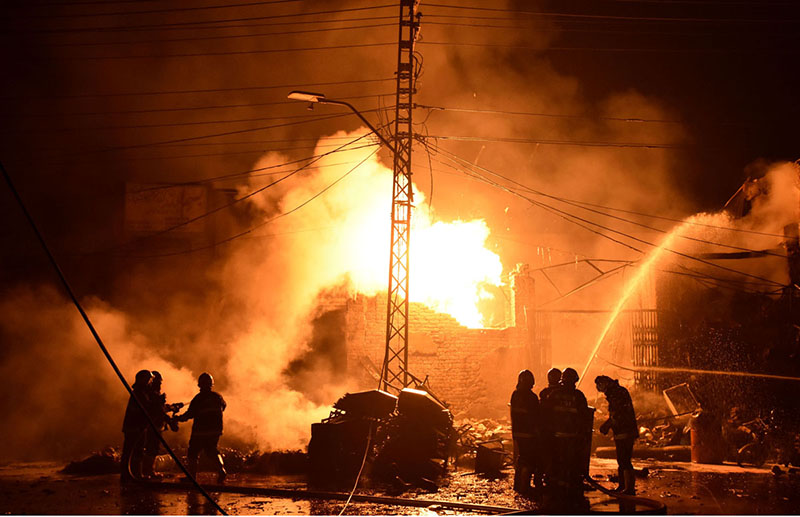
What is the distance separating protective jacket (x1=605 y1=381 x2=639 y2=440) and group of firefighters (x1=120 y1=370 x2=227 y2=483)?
6335 mm

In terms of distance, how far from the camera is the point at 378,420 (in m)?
12.7

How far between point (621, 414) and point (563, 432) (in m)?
1.18

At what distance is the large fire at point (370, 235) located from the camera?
22016mm

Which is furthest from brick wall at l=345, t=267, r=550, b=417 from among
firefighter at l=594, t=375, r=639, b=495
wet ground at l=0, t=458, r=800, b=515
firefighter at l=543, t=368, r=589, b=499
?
firefighter at l=543, t=368, r=589, b=499

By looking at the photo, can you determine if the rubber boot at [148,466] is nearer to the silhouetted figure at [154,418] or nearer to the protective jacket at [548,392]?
the silhouetted figure at [154,418]

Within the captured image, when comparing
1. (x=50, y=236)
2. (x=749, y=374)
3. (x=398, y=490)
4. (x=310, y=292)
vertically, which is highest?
(x=50, y=236)

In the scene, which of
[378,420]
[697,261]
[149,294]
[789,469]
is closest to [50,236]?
[149,294]

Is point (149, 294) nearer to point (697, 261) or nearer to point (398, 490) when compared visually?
point (398, 490)

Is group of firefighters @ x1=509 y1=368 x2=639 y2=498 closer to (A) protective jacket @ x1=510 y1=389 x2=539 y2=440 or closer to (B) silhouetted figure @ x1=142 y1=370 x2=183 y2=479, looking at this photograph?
(A) protective jacket @ x1=510 y1=389 x2=539 y2=440

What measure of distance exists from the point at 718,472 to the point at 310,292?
45.7 ft

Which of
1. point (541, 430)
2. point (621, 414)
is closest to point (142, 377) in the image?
point (541, 430)

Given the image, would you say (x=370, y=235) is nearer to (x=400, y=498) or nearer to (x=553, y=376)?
(x=553, y=376)

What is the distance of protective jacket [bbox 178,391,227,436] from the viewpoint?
34.7 feet

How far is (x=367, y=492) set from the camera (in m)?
10.4
